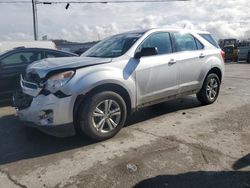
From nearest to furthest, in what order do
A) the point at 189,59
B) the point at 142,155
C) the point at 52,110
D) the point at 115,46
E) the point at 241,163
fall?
→ the point at 241,163 → the point at 142,155 → the point at 52,110 → the point at 115,46 → the point at 189,59

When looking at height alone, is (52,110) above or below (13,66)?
below

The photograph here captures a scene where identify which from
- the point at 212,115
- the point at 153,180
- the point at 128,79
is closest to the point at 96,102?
the point at 128,79

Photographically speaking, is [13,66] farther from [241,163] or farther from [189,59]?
[241,163]

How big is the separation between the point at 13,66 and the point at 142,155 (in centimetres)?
498

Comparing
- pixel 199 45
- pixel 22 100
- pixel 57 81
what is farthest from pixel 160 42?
pixel 22 100

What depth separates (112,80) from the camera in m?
5.17

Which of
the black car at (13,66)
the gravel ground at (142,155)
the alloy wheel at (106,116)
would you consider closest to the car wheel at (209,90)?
the gravel ground at (142,155)

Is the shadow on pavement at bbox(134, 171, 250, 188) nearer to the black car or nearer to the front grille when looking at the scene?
the front grille

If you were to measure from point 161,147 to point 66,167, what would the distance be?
1.40 m

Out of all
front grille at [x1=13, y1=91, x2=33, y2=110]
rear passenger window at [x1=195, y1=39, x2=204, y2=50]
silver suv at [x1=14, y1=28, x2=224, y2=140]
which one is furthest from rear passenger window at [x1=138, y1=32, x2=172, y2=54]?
front grille at [x1=13, y1=91, x2=33, y2=110]

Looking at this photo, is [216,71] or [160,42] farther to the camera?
[216,71]

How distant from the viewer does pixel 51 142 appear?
17.1 feet

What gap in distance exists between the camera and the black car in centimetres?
799

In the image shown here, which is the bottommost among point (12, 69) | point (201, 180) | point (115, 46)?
point (201, 180)
